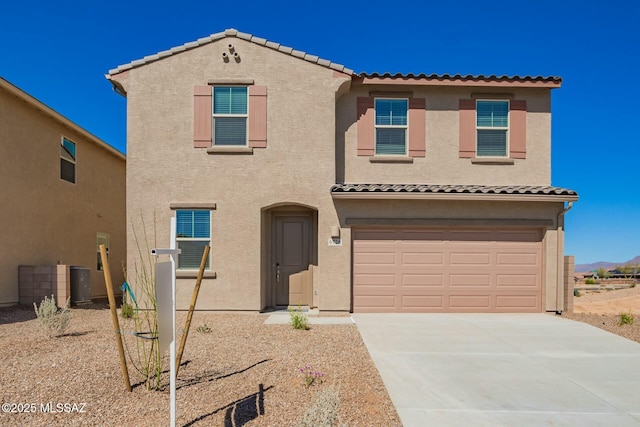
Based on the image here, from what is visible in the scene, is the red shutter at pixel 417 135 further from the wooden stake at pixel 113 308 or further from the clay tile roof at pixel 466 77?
the wooden stake at pixel 113 308

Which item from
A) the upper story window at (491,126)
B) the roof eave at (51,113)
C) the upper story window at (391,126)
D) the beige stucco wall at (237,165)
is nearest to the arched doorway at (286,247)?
the beige stucco wall at (237,165)

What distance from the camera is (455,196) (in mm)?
10141

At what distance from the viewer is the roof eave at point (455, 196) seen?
10078 mm

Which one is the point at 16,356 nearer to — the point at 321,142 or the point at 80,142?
the point at 321,142

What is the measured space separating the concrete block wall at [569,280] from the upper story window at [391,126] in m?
5.12

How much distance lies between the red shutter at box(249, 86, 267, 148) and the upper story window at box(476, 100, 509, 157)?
5873 mm

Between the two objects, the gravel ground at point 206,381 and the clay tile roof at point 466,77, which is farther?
the clay tile roof at point 466,77

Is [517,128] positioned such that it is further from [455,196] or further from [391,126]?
[391,126]

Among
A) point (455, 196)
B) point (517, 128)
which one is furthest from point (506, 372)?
point (517, 128)

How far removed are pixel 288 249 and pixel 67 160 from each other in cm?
866

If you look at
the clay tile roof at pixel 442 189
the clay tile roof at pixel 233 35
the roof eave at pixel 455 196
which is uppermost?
the clay tile roof at pixel 233 35

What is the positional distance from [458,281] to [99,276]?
12.8m

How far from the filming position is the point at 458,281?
34.7 ft

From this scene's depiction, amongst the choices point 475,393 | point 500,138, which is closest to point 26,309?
point 475,393
